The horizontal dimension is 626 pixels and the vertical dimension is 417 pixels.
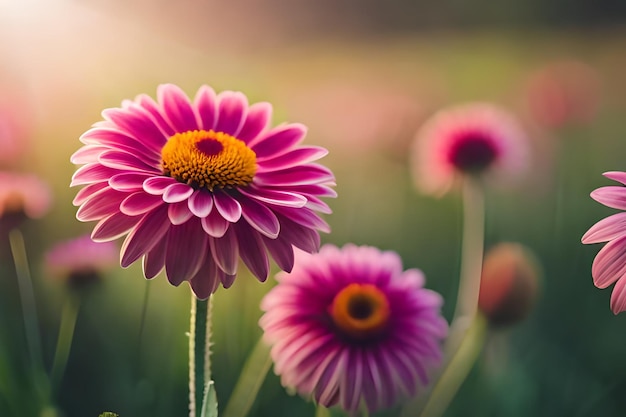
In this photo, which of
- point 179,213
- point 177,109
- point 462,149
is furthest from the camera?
point 462,149

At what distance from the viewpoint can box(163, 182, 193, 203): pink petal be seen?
16.1 inches

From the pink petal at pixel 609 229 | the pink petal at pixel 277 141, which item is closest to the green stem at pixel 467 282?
the pink petal at pixel 609 229

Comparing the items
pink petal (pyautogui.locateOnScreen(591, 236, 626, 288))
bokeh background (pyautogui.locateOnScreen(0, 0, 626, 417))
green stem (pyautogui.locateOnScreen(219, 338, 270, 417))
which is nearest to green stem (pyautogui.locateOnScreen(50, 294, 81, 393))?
bokeh background (pyautogui.locateOnScreen(0, 0, 626, 417))

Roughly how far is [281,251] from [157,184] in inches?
3.7

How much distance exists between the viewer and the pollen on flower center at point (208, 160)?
446mm

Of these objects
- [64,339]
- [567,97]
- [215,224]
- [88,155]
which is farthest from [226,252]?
[567,97]

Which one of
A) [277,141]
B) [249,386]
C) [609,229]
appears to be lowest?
[249,386]

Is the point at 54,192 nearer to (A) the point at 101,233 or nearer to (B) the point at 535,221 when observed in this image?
(A) the point at 101,233

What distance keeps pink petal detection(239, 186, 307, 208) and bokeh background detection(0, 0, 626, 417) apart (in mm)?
129

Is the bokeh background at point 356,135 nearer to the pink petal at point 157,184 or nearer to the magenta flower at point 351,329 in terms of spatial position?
the magenta flower at point 351,329

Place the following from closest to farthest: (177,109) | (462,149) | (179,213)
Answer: (179,213) < (177,109) < (462,149)

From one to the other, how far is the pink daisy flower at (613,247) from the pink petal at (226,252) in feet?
1.01

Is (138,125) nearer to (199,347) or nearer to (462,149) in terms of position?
(199,347)

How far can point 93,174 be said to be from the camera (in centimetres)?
44
